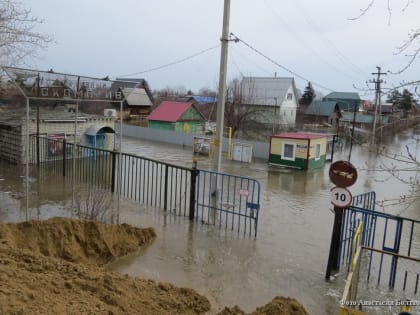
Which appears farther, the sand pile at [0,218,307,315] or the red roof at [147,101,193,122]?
the red roof at [147,101,193,122]

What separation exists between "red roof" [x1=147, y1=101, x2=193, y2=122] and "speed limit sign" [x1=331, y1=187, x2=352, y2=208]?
25.9m

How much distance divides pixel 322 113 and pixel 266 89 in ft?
32.9

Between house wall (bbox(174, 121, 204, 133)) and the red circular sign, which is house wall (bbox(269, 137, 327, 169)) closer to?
the red circular sign

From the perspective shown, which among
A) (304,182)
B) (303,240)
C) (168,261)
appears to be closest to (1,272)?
(168,261)

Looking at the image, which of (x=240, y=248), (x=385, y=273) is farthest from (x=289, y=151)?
(x=385, y=273)

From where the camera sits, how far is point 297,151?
18625mm

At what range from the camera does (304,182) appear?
15.8 m

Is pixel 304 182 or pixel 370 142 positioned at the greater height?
pixel 370 142

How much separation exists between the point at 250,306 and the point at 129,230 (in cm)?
284

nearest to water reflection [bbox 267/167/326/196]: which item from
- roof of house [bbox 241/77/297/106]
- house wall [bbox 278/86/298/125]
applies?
roof of house [bbox 241/77/297/106]

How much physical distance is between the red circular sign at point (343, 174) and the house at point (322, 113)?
43890 mm

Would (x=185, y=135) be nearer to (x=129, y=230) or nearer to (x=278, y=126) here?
(x=278, y=126)

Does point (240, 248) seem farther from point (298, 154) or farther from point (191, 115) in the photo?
point (191, 115)

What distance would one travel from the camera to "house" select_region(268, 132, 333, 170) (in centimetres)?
1839
